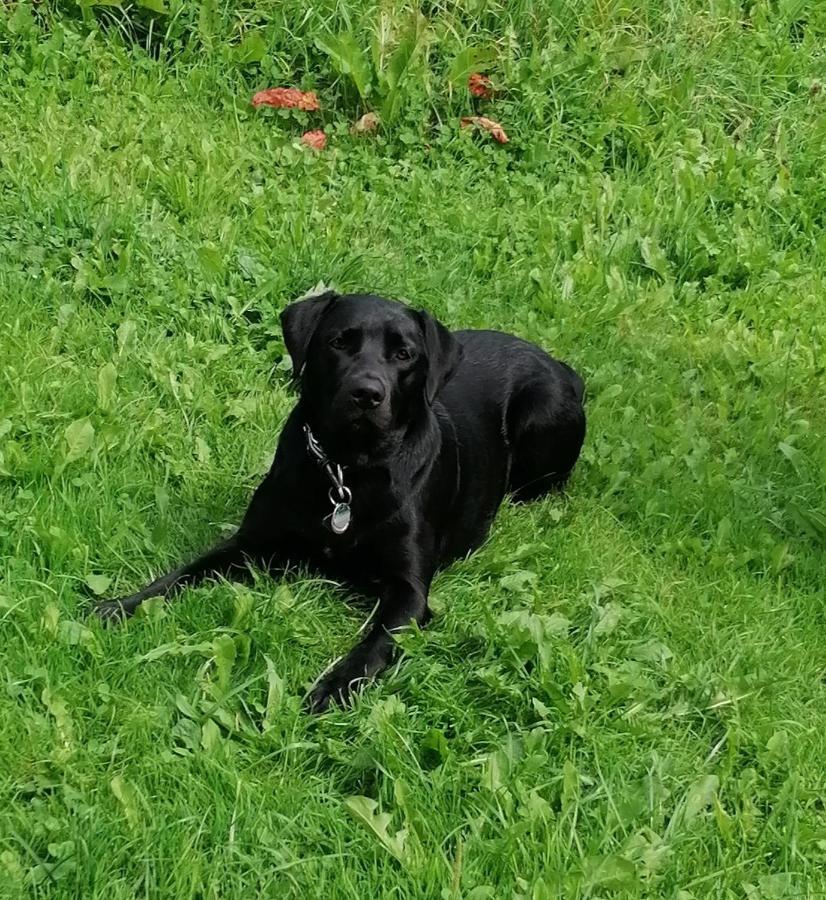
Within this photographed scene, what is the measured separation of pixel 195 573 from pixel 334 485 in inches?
18.2

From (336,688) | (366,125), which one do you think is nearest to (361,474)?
(336,688)

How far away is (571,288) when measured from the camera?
529 centimetres

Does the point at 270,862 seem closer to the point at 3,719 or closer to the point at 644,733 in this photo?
the point at 3,719

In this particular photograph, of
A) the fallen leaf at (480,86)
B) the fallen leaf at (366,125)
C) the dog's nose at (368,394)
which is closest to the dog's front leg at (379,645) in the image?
the dog's nose at (368,394)

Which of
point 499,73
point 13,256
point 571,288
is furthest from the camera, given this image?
point 499,73

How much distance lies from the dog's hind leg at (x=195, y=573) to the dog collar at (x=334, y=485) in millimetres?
286

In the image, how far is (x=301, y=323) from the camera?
3.44 m

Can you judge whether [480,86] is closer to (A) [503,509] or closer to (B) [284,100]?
(B) [284,100]

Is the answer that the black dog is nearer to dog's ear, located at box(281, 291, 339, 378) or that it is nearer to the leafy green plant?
dog's ear, located at box(281, 291, 339, 378)

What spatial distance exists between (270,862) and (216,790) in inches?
8.2

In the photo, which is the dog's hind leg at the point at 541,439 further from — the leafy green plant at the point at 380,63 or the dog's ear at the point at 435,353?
the leafy green plant at the point at 380,63

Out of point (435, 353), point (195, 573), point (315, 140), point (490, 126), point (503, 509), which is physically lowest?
point (503, 509)

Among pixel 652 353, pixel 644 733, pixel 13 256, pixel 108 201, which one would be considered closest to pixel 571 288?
pixel 652 353

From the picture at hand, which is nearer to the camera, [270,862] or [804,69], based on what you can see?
[270,862]
